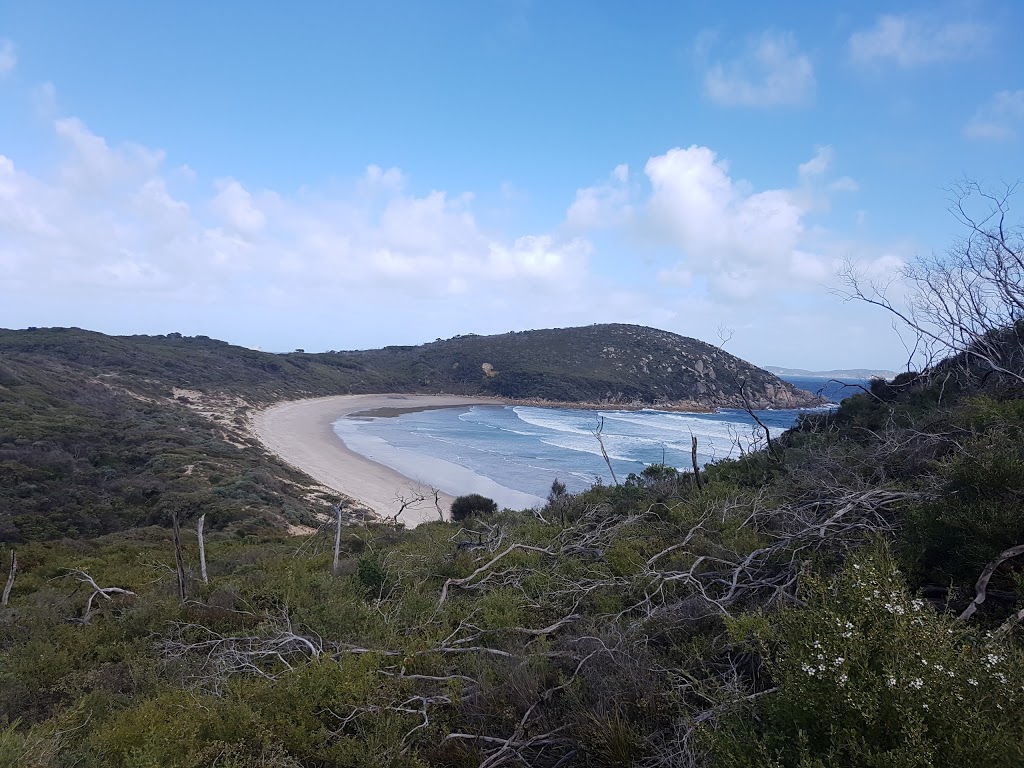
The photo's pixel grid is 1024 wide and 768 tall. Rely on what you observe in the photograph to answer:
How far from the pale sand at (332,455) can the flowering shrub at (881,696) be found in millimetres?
15883

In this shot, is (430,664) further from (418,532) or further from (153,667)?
(418,532)

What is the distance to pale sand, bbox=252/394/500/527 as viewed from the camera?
1964 cm

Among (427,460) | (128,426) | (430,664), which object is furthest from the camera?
(427,460)

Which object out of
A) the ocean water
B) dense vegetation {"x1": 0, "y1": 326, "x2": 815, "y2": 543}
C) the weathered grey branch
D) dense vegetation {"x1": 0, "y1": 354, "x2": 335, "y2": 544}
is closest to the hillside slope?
dense vegetation {"x1": 0, "y1": 326, "x2": 815, "y2": 543}

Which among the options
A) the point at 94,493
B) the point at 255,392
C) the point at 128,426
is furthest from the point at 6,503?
the point at 255,392

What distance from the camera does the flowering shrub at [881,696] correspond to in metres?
1.50

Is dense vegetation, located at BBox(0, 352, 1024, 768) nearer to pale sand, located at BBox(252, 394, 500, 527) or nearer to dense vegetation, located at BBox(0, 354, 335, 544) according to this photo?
dense vegetation, located at BBox(0, 354, 335, 544)

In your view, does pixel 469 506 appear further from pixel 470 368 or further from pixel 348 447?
pixel 470 368

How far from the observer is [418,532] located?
10891mm

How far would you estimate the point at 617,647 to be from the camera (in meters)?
3.41

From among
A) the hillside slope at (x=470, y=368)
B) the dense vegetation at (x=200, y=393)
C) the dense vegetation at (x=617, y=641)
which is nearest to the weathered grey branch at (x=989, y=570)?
the dense vegetation at (x=617, y=641)

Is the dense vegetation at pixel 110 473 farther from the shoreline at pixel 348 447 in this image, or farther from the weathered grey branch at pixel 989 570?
the weathered grey branch at pixel 989 570

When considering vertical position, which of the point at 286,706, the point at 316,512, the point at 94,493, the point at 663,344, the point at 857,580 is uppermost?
the point at 663,344

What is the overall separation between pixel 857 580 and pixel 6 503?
702 inches
